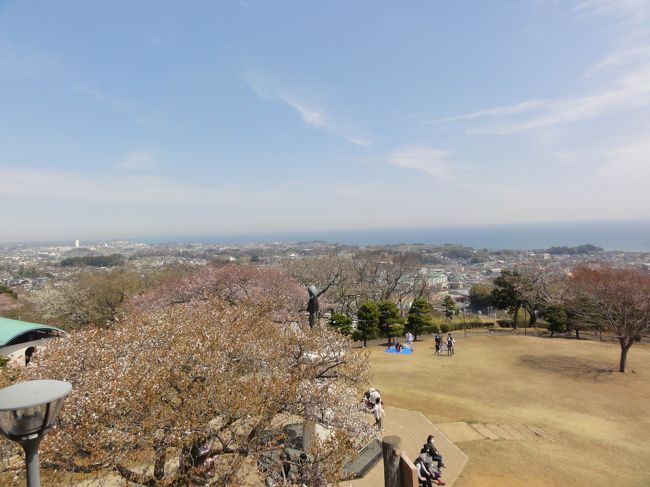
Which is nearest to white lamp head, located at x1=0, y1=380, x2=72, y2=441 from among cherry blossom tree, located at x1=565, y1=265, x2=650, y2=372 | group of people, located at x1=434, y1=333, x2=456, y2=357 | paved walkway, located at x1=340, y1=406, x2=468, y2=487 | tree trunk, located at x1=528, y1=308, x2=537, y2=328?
paved walkway, located at x1=340, y1=406, x2=468, y2=487

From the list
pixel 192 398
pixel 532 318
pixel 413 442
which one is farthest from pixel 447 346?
pixel 192 398

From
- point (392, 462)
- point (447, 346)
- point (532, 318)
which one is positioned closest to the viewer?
point (392, 462)

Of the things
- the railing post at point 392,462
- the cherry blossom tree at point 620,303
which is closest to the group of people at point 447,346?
the cherry blossom tree at point 620,303

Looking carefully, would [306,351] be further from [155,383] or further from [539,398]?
[539,398]

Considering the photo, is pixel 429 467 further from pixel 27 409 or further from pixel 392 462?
pixel 27 409

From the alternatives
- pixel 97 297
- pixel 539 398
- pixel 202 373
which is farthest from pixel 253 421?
pixel 97 297
